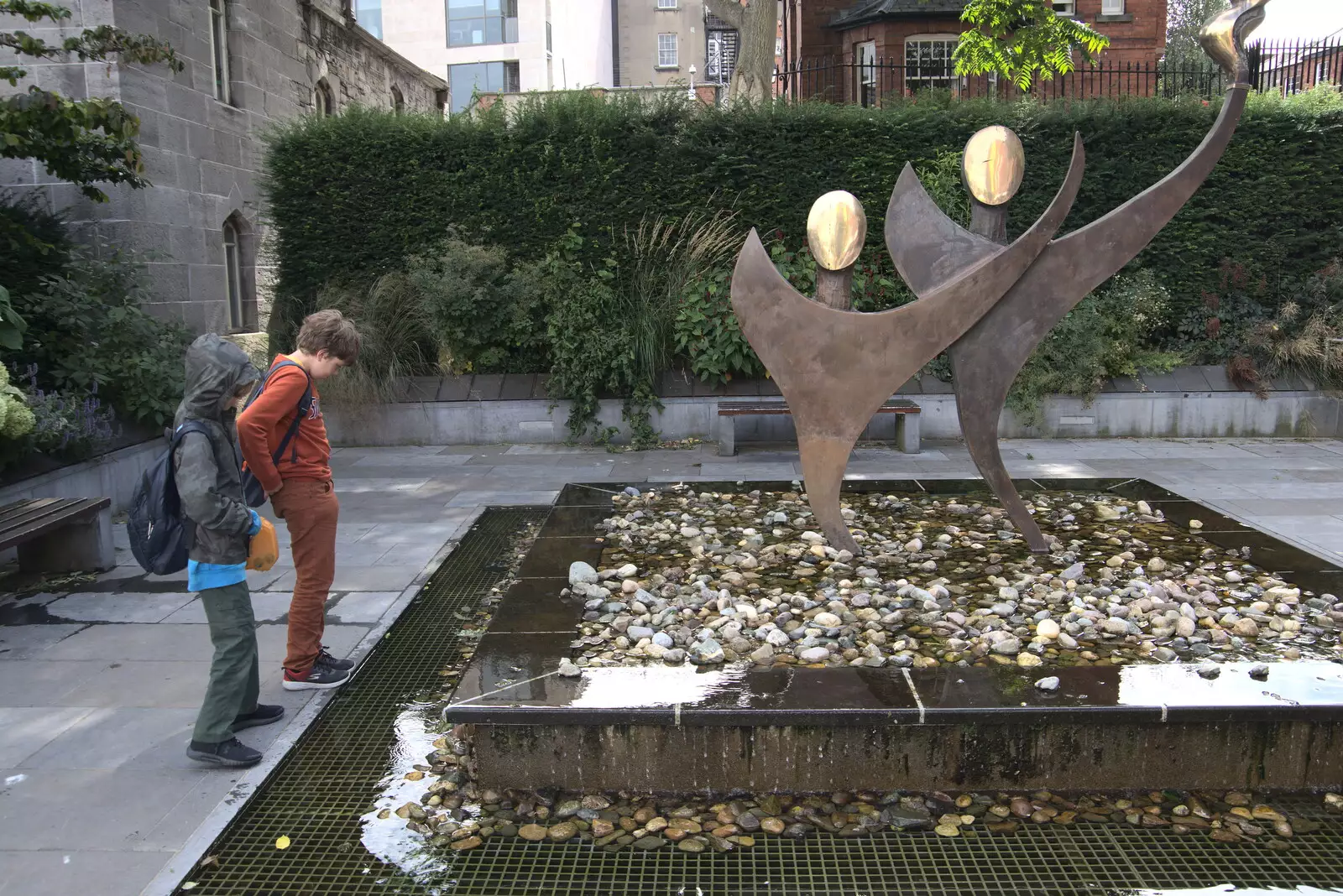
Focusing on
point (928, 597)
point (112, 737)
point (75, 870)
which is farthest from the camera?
point (928, 597)

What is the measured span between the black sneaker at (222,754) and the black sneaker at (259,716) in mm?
256

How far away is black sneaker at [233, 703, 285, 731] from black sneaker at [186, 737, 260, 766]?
0.84ft

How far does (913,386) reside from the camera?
10680 mm

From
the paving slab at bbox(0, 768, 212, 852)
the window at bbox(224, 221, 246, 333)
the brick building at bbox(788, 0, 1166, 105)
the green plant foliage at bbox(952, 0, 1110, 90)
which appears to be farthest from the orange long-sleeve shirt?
the brick building at bbox(788, 0, 1166, 105)

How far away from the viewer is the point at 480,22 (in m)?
43.6

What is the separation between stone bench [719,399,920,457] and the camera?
A: 9680 mm

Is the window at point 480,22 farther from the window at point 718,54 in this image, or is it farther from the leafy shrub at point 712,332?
the leafy shrub at point 712,332

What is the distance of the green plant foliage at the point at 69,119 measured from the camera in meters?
6.38

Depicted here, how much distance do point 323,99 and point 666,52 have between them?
40313mm

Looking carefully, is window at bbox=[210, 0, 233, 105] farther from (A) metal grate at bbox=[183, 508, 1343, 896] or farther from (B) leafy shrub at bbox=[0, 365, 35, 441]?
(A) metal grate at bbox=[183, 508, 1343, 896]

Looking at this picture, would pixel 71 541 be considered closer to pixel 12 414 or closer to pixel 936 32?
pixel 12 414

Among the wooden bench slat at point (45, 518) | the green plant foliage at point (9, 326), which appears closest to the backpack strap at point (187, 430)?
the wooden bench slat at point (45, 518)

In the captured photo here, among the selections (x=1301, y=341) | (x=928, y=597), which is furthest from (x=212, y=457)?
(x=1301, y=341)

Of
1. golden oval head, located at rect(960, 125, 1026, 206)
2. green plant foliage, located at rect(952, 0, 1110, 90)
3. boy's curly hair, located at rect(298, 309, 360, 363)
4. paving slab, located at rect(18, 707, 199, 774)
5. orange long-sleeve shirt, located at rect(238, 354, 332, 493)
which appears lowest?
paving slab, located at rect(18, 707, 199, 774)
